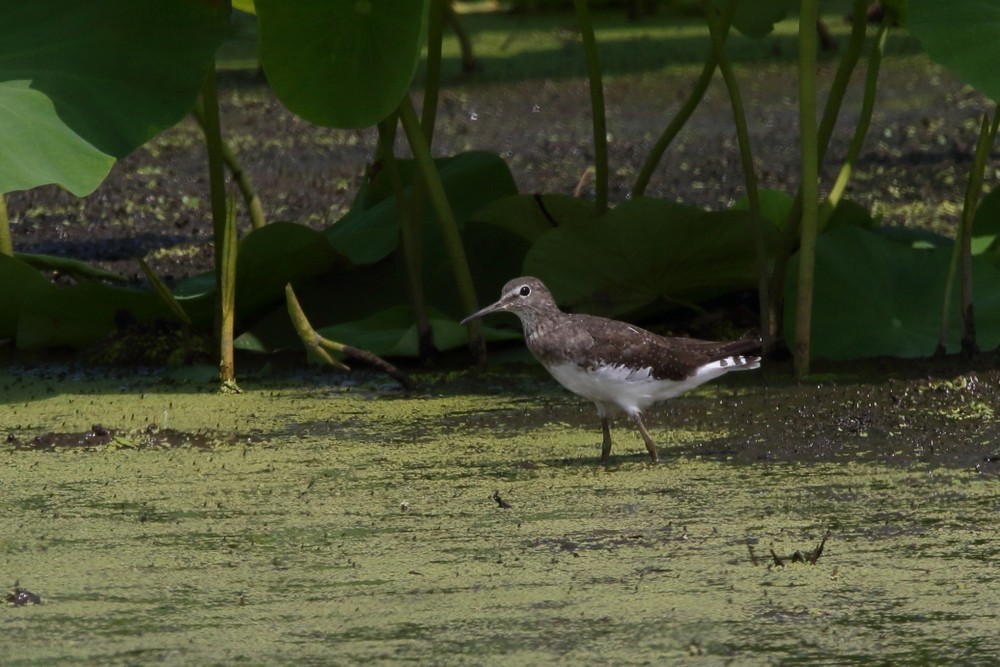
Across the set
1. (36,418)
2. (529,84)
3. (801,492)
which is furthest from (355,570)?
(529,84)

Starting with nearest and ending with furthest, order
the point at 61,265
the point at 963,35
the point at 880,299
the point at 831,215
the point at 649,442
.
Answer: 1. the point at 649,442
2. the point at 963,35
3. the point at 880,299
4. the point at 831,215
5. the point at 61,265

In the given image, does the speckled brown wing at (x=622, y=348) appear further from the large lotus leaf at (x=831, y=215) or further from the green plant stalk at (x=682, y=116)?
the large lotus leaf at (x=831, y=215)

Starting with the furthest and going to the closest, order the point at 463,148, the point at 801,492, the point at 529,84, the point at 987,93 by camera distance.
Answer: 1. the point at 529,84
2. the point at 463,148
3. the point at 987,93
4. the point at 801,492

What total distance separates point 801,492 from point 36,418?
2.15 m

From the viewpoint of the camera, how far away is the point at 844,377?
4801 mm

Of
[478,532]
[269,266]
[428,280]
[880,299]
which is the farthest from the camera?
[428,280]

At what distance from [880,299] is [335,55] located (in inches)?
67.7

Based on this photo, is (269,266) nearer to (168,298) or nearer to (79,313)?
(168,298)

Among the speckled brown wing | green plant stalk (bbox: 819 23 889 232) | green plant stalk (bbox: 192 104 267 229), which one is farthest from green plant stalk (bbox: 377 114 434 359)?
green plant stalk (bbox: 819 23 889 232)

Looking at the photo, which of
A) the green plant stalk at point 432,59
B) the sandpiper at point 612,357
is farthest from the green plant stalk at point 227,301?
the sandpiper at point 612,357

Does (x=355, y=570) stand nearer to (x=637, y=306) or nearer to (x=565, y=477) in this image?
(x=565, y=477)

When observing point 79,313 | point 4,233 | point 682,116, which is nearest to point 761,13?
point 682,116

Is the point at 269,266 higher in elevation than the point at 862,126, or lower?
lower

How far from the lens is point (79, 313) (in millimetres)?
5359
